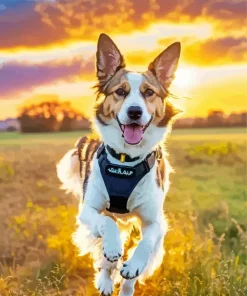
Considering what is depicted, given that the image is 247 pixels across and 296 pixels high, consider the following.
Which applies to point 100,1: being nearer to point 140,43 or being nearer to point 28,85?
point 140,43

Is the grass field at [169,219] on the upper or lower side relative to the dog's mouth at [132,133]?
lower

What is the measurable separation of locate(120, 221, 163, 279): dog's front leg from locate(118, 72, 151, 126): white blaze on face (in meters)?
0.54

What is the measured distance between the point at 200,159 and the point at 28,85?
54.8 inches

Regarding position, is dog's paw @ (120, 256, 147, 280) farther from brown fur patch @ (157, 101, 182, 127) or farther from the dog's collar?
brown fur patch @ (157, 101, 182, 127)

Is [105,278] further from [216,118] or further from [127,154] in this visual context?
[216,118]

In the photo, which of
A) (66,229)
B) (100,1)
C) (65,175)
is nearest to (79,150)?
(65,175)

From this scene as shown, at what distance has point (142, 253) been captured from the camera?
7.88 feet

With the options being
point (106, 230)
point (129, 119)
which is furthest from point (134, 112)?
point (106, 230)

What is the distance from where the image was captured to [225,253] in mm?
3320

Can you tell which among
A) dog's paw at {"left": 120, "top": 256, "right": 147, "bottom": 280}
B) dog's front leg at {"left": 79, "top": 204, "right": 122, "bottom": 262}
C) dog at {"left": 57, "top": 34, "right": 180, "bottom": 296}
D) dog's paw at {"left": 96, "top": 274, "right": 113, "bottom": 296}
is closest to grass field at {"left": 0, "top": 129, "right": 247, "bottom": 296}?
dog's paw at {"left": 96, "top": 274, "right": 113, "bottom": 296}

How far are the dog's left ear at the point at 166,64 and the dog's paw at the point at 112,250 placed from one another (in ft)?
2.78

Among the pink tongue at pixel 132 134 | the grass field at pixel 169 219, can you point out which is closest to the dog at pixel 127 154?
the pink tongue at pixel 132 134

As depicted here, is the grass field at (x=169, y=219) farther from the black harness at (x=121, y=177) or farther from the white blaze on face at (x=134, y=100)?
the white blaze on face at (x=134, y=100)

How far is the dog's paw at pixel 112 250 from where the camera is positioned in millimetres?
2279
